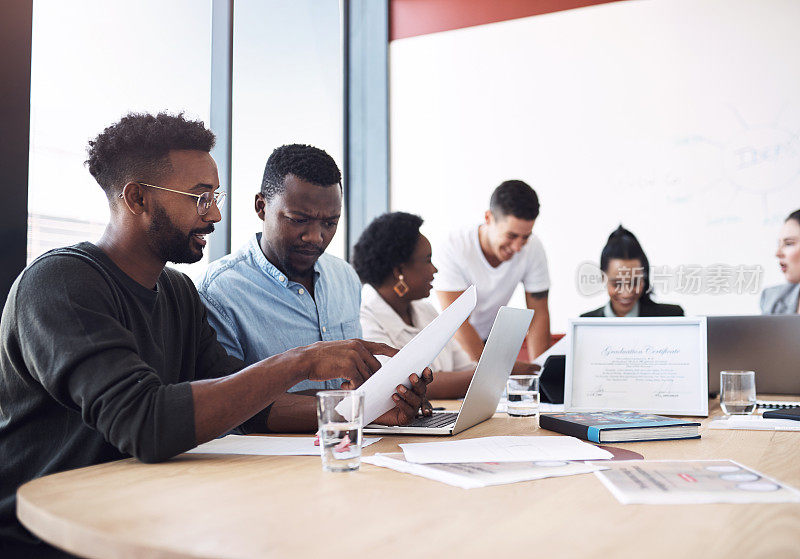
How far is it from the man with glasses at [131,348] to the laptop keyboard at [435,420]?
6 centimetres

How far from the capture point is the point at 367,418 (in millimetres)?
1355

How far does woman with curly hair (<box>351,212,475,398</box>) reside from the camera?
2611 mm

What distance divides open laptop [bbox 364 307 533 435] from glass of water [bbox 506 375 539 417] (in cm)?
3

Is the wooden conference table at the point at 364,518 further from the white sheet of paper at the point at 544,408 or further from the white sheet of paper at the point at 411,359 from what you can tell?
the white sheet of paper at the point at 544,408

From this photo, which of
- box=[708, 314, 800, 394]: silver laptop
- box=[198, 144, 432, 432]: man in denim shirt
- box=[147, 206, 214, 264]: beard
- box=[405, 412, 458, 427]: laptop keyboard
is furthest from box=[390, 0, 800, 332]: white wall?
box=[147, 206, 214, 264]: beard

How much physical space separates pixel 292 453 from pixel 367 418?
0.63 feet

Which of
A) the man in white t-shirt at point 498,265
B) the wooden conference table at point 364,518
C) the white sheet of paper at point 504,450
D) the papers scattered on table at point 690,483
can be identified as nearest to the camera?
the wooden conference table at point 364,518

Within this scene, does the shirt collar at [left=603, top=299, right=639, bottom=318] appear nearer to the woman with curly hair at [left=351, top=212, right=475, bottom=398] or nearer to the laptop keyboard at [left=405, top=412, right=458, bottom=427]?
the woman with curly hair at [left=351, top=212, right=475, bottom=398]

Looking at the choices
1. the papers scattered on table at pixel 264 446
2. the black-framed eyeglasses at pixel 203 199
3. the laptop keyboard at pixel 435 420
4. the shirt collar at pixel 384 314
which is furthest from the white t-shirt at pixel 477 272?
the papers scattered on table at pixel 264 446

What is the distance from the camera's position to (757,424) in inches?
59.7

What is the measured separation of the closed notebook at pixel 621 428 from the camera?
1.31 metres

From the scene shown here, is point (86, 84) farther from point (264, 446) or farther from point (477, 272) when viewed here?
point (477, 272)

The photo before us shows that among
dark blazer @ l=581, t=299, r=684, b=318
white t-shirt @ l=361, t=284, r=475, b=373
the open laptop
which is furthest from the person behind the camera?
dark blazer @ l=581, t=299, r=684, b=318

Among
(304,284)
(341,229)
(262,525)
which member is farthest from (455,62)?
(262,525)
